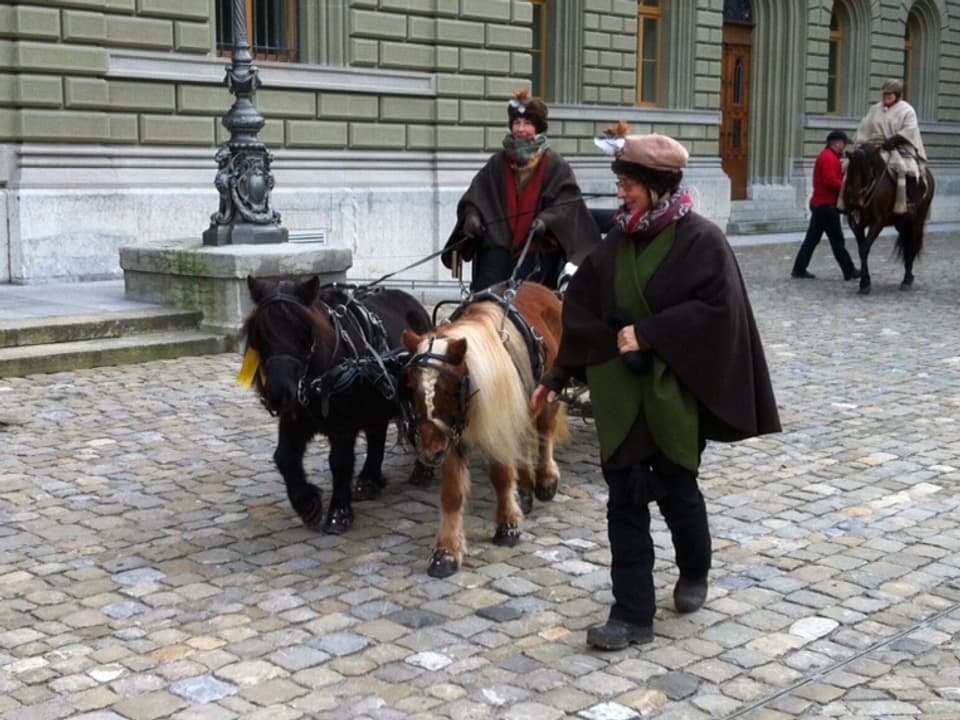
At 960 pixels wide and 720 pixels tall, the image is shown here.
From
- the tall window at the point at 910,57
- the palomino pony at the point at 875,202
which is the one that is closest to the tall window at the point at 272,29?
the palomino pony at the point at 875,202

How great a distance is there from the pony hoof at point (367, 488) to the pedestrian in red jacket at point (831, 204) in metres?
11.5

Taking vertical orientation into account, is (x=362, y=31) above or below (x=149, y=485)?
above

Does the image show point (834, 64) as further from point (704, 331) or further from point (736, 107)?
point (704, 331)

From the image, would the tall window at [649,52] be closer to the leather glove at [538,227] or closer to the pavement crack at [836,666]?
the leather glove at [538,227]

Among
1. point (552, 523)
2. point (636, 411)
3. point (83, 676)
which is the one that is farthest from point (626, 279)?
point (83, 676)

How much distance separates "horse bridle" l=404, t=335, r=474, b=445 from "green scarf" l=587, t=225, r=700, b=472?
Answer: 0.61m

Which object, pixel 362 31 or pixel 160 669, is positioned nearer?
pixel 160 669

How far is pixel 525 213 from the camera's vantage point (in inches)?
303

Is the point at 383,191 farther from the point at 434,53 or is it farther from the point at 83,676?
the point at 83,676

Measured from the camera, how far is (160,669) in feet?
15.1

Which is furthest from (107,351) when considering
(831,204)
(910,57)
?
(910,57)

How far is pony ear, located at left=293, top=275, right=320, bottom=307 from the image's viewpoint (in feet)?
18.9

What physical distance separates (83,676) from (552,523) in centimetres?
250

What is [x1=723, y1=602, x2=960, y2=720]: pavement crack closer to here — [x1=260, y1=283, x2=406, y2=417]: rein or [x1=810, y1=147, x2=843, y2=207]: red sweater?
[x1=260, y1=283, x2=406, y2=417]: rein
